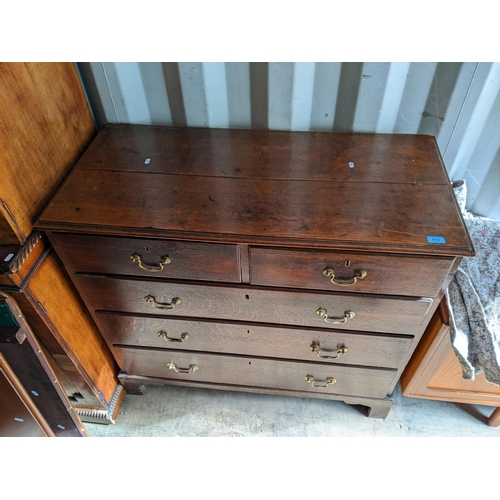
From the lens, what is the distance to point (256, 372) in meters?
1.48

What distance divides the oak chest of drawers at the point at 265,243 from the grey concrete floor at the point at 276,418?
0.89 feet

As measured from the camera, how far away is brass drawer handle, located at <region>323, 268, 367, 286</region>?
1030mm

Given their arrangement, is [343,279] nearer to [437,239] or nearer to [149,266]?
[437,239]

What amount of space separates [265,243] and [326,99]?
570 millimetres

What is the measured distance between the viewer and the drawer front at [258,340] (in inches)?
49.6

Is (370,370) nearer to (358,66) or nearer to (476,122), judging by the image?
(476,122)

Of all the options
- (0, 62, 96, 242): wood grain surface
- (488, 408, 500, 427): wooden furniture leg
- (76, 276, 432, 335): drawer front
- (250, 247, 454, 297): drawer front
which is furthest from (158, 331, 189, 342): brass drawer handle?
(488, 408, 500, 427): wooden furniture leg

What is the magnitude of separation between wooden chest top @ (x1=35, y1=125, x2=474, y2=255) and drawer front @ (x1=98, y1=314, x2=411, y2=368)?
390 mm

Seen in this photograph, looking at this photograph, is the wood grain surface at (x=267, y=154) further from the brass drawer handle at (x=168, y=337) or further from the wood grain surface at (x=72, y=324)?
the brass drawer handle at (x=168, y=337)

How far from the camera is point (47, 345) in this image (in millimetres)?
1249

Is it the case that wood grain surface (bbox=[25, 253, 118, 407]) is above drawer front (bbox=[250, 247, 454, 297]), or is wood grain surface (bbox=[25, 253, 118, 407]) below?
below

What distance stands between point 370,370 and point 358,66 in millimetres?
972

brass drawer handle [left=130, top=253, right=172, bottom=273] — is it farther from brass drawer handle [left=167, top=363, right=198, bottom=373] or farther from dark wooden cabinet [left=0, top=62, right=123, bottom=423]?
brass drawer handle [left=167, top=363, right=198, bottom=373]
